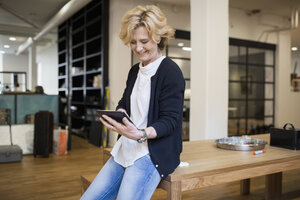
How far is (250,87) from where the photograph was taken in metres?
6.71

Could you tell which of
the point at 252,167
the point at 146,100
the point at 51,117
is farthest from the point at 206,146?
the point at 51,117

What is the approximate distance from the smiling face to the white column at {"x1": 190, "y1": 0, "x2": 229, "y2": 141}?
186 cm

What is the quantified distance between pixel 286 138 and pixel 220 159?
665 millimetres

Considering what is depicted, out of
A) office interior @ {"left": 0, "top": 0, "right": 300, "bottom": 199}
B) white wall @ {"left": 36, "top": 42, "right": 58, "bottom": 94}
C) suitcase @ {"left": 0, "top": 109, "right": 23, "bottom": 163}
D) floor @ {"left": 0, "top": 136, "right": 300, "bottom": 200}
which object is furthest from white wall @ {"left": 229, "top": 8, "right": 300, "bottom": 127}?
white wall @ {"left": 36, "top": 42, "right": 58, "bottom": 94}

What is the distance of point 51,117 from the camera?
4.59m

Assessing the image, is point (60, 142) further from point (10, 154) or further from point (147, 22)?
point (147, 22)

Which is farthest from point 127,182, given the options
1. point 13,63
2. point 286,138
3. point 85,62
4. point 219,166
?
point 13,63

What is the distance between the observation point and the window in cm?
645

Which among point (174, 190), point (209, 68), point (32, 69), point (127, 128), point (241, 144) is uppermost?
point (32, 69)

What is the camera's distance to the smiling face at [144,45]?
1.42 metres

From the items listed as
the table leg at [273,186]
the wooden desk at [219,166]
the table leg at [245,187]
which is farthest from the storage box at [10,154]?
the table leg at [273,186]

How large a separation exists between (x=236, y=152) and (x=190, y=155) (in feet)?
1.16

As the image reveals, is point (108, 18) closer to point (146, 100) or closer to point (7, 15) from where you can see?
point (7, 15)

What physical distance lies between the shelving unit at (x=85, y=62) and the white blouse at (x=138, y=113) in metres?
4.00
